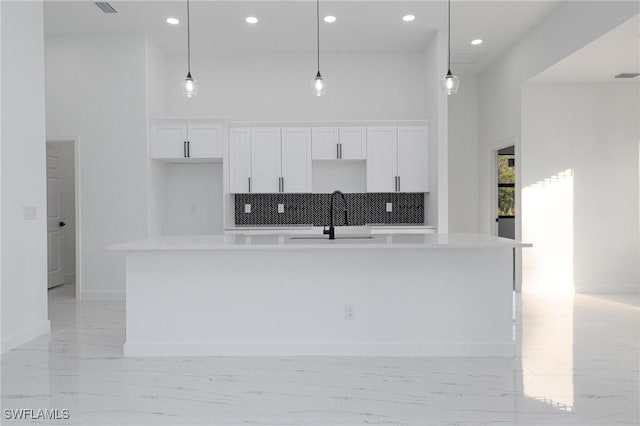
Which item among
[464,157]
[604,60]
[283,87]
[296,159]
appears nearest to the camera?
[604,60]

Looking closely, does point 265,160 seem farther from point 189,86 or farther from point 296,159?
point 189,86

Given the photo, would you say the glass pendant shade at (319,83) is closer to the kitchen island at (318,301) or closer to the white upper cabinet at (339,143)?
the kitchen island at (318,301)

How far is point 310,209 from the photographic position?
643cm

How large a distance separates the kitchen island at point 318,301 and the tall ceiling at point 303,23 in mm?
2899

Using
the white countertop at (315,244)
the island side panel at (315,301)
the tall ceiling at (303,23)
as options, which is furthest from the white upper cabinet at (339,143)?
the island side panel at (315,301)

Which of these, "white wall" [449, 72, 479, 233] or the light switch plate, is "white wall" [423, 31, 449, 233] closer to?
"white wall" [449, 72, 479, 233]

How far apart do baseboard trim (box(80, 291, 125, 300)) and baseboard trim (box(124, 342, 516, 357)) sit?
2387mm

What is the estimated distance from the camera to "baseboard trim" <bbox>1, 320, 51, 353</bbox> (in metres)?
3.67

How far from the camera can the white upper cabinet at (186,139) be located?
227 inches

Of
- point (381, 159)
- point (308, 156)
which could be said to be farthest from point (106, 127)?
point (381, 159)

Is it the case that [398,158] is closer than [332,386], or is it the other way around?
[332,386]

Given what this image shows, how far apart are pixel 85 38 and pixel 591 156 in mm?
6757

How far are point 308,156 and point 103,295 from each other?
3.17 m

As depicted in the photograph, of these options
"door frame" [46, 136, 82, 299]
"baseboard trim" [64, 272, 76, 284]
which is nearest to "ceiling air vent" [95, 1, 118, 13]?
"door frame" [46, 136, 82, 299]
